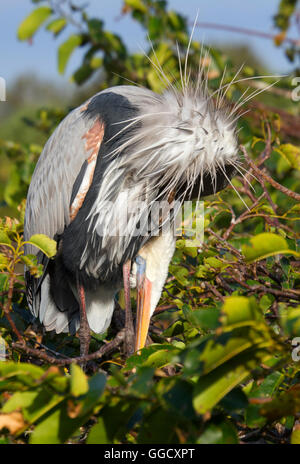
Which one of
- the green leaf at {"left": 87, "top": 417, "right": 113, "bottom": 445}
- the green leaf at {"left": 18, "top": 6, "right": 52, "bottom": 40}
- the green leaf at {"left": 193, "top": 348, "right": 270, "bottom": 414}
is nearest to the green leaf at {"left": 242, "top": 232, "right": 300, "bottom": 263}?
the green leaf at {"left": 193, "top": 348, "right": 270, "bottom": 414}

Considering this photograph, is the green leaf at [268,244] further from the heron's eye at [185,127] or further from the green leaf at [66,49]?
the green leaf at [66,49]

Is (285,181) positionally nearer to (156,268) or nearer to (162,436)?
(156,268)

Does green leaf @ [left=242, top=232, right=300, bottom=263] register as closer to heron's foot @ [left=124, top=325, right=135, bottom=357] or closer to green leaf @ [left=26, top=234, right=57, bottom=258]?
green leaf @ [left=26, top=234, right=57, bottom=258]

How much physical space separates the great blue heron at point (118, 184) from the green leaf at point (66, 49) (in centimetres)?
87

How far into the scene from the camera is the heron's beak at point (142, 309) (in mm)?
2490

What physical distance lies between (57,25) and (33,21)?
144 millimetres

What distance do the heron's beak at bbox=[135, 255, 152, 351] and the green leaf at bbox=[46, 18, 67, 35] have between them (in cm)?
168

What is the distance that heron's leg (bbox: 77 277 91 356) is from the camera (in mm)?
2467

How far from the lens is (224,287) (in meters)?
2.12

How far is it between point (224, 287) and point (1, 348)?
2.70ft

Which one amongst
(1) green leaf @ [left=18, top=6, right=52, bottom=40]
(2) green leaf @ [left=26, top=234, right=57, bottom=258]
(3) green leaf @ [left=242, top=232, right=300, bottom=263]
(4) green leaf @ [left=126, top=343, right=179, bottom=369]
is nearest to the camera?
(3) green leaf @ [left=242, top=232, right=300, bottom=263]

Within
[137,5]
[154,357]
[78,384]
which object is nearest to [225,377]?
[78,384]

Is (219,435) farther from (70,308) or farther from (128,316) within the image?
(70,308)

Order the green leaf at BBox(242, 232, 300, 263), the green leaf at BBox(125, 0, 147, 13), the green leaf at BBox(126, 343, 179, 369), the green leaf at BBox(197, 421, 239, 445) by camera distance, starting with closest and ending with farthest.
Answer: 1. the green leaf at BBox(197, 421, 239, 445)
2. the green leaf at BBox(242, 232, 300, 263)
3. the green leaf at BBox(126, 343, 179, 369)
4. the green leaf at BBox(125, 0, 147, 13)
